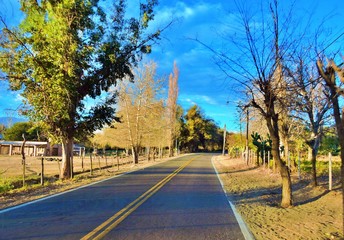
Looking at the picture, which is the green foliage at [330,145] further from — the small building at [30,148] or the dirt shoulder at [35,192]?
the small building at [30,148]

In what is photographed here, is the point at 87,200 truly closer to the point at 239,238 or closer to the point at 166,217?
the point at 166,217

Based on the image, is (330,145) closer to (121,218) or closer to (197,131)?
(121,218)

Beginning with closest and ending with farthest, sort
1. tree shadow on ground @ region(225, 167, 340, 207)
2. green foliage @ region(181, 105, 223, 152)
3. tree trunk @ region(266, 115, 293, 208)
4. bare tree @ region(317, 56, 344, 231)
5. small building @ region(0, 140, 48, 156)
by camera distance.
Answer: bare tree @ region(317, 56, 344, 231), tree trunk @ region(266, 115, 293, 208), tree shadow on ground @ region(225, 167, 340, 207), small building @ region(0, 140, 48, 156), green foliage @ region(181, 105, 223, 152)

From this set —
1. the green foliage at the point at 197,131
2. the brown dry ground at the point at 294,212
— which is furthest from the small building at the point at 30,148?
the brown dry ground at the point at 294,212

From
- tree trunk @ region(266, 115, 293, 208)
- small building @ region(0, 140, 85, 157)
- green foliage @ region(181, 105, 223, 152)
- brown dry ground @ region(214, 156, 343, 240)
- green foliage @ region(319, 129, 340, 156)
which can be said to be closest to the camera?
brown dry ground @ region(214, 156, 343, 240)

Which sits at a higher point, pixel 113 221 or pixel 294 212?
pixel 113 221

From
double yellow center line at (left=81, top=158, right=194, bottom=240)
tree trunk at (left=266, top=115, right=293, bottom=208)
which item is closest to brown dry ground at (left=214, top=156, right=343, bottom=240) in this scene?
tree trunk at (left=266, top=115, right=293, bottom=208)

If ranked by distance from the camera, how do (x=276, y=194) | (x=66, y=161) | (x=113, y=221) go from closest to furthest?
(x=113, y=221), (x=276, y=194), (x=66, y=161)

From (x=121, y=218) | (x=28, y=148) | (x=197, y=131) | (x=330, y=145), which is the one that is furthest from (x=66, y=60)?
(x=197, y=131)

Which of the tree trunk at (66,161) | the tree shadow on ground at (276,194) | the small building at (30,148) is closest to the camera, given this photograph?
the tree shadow on ground at (276,194)

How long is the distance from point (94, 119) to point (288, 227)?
48.1ft

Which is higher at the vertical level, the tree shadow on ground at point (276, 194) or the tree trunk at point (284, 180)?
the tree trunk at point (284, 180)

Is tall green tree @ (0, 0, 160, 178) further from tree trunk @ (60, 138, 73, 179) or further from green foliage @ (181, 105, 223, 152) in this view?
green foliage @ (181, 105, 223, 152)

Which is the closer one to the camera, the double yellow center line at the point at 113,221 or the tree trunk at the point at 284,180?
the double yellow center line at the point at 113,221
